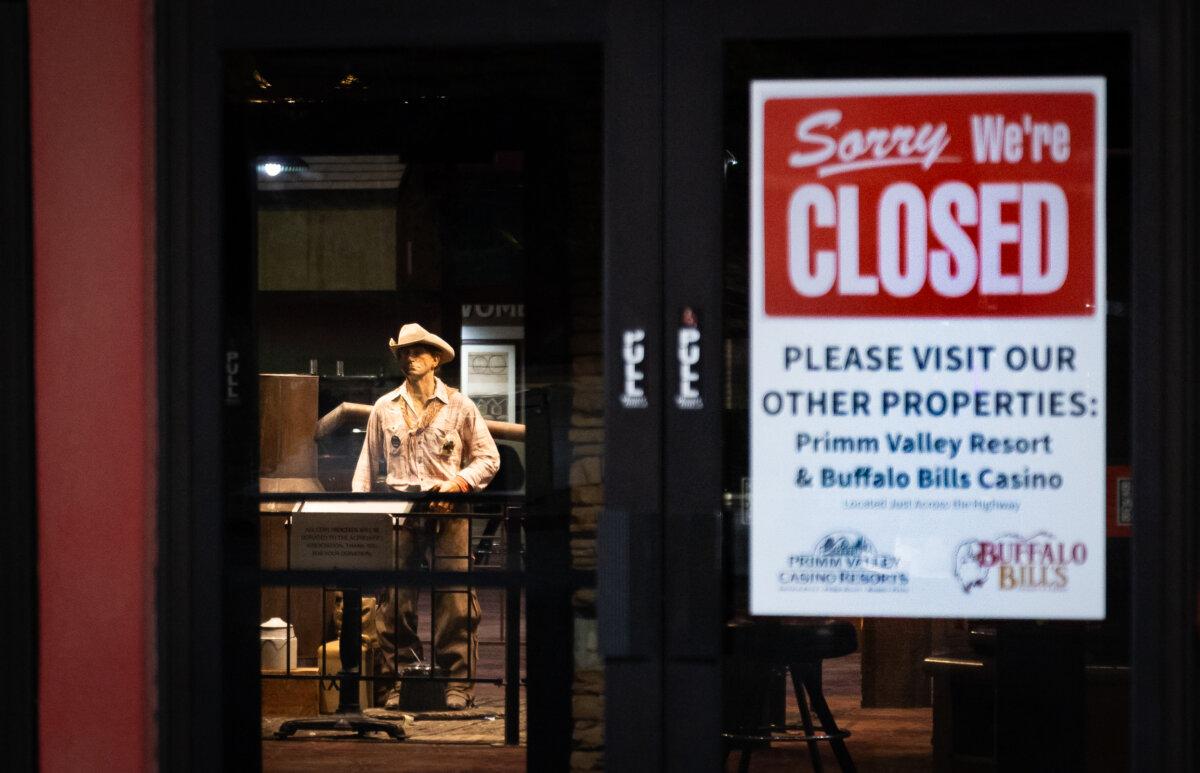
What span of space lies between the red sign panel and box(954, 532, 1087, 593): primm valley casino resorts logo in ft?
Result: 1.71

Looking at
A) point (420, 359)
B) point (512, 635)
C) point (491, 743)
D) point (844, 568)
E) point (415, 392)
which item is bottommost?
point (491, 743)

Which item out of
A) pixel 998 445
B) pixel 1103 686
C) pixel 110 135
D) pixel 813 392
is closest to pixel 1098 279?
pixel 998 445

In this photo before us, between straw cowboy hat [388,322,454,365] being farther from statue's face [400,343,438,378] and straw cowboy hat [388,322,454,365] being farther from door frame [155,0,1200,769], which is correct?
door frame [155,0,1200,769]

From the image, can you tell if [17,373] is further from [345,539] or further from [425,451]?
[425,451]

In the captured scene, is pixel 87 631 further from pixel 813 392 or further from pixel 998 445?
pixel 998 445

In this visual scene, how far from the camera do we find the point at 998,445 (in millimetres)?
2814

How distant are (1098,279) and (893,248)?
0.46 m

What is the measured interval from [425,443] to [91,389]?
160 centimetres

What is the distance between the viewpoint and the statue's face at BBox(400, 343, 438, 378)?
450 centimetres

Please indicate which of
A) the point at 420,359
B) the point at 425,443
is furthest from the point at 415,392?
the point at 425,443

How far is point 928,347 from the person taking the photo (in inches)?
111

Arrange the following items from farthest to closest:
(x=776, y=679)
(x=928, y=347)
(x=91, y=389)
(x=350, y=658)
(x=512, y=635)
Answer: (x=350, y=658)
(x=512, y=635)
(x=776, y=679)
(x=91, y=389)
(x=928, y=347)

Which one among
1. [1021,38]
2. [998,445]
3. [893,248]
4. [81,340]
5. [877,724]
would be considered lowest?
[877,724]

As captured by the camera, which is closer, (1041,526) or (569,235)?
(1041,526)
